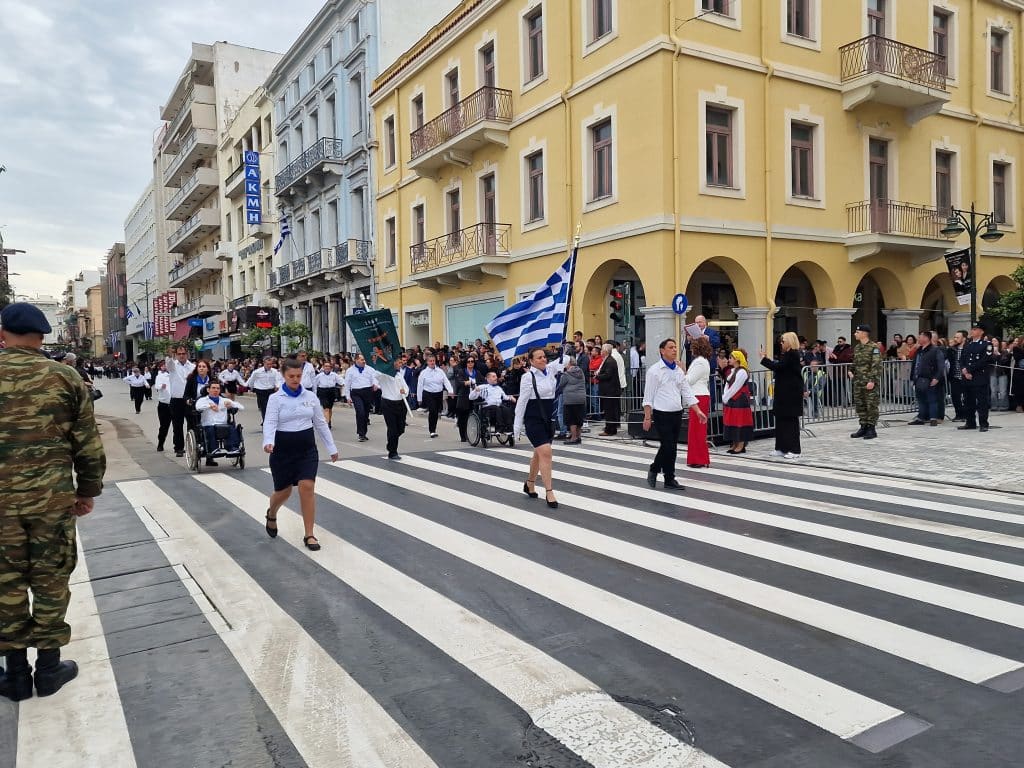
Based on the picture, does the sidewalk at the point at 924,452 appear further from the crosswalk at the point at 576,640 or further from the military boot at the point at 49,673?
the military boot at the point at 49,673

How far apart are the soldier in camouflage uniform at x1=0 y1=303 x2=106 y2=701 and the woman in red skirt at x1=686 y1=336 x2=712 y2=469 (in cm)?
833

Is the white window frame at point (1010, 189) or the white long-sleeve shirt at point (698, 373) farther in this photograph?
the white window frame at point (1010, 189)

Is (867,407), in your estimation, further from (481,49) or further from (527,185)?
(481,49)

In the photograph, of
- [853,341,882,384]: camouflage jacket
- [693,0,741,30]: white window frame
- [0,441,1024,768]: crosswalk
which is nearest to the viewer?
[0,441,1024,768]: crosswalk

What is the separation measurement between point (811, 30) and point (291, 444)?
1902cm

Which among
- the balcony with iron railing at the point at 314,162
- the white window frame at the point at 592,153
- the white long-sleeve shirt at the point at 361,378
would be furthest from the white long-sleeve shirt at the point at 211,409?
the balcony with iron railing at the point at 314,162

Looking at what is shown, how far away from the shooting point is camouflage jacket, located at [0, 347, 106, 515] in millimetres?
3961

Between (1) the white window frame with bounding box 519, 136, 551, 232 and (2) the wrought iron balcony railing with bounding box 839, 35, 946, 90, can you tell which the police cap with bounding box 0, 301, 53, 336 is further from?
(2) the wrought iron balcony railing with bounding box 839, 35, 946, 90

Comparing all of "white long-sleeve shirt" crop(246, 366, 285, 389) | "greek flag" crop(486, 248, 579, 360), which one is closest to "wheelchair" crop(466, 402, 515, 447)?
"greek flag" crop(486, 248, 579, 360)

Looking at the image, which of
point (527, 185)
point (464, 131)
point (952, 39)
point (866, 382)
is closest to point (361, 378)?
point (527, 185)

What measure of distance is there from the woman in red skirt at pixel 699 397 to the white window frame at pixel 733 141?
789 centimetres

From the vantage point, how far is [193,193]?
57.2 metres

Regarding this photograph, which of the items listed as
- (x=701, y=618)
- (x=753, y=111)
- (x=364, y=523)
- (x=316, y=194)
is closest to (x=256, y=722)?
(x=701, y=618)

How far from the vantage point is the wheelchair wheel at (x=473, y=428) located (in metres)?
14.2
